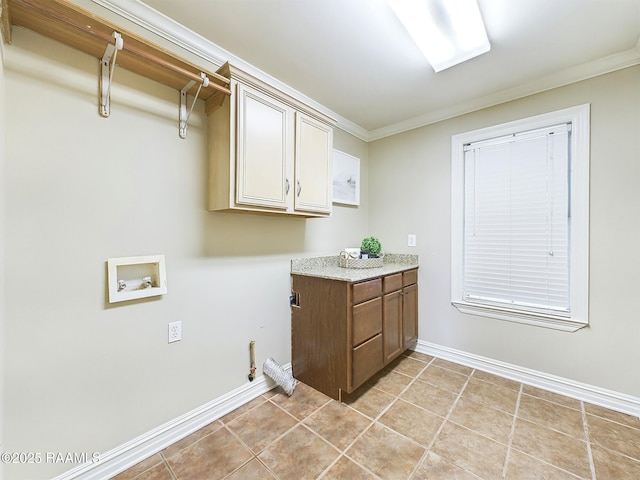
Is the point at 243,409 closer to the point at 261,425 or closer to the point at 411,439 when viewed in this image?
the point at 261,425

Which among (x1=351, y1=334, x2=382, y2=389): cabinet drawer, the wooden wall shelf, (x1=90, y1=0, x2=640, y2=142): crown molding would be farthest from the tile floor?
(x1=90, y1=0, x2=640, y2=142): crown molding

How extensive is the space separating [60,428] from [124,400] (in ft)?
0.78

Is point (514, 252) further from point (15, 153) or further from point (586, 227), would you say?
point (15, 153)

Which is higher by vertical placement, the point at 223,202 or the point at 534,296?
the point at 223,202

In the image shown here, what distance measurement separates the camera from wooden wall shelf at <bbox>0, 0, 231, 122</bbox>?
1.01 m

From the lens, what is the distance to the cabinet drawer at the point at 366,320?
187cm

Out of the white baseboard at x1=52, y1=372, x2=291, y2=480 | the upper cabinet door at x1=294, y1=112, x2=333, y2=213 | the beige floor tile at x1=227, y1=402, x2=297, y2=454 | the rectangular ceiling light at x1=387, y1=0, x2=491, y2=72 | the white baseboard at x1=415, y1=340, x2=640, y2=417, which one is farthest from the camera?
the upper cabinet door at x1=294, y1=112, x2=333, y2=213

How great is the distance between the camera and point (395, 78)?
2031 mm

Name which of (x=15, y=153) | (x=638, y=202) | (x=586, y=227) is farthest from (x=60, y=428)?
(x=638, y=202)

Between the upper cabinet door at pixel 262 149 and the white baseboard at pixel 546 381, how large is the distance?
2.09m

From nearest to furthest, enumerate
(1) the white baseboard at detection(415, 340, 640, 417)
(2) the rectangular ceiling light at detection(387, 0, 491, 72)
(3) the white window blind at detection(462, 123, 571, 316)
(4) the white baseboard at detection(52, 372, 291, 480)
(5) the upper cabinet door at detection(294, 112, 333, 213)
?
(4) the white baseboard at detection(52, 372, 291, 480)
(2) the rectangular ceiling light at detection(387, 0, 491, 72)
(1) the white baseboard at detection(415, 340, 640, 417)
(5) the upper cabinet door at detection(294, 112, 333, 213)
(3) the white window blind at detection(462, 123, 571, 316)

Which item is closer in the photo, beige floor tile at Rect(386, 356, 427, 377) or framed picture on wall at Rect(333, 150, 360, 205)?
beige floor tile at Rect(386, 356, 427, 377)

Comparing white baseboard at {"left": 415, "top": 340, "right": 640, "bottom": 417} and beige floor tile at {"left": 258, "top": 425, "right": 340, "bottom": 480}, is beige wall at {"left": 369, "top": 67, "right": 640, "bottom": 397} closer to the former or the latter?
white baseboard at {"left": 415, "top": 340, "right": 640, "bottom": 417}

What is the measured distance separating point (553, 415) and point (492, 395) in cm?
34
